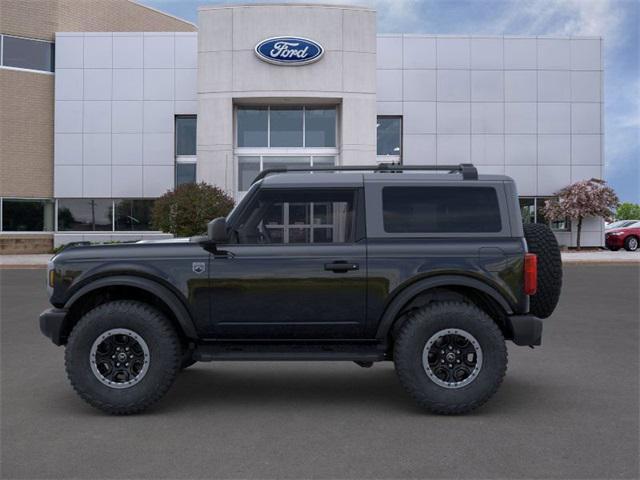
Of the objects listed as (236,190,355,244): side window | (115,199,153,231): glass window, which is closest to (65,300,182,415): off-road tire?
(236,190,355,244): side window

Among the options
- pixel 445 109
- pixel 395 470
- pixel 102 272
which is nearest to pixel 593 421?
pixel 395 470

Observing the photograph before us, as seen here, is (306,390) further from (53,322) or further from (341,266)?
(53,322)

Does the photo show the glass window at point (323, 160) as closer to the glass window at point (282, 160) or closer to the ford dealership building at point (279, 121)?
Answer: the ford dealership building at point (279, 121)

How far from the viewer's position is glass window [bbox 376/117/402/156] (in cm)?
3153

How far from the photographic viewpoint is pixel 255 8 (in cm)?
2780

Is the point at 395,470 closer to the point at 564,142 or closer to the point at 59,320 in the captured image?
the point at 59,320

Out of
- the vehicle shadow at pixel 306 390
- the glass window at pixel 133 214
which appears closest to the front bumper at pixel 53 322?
the vehicle shadow at pixel 306 390

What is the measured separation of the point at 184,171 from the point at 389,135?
10471 millimetres

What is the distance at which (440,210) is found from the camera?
536 centimetres

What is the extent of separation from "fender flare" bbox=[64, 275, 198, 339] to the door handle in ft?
4.07

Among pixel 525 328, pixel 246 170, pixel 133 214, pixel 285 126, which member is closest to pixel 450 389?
pixel 525 328

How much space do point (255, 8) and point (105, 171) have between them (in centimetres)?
1088

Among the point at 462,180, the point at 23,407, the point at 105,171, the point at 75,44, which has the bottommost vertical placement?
the point at 23,407

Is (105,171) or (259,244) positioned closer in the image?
(259,244)
